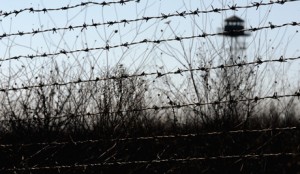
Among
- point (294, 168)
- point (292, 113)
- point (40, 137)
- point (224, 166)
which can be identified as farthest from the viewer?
point (292, 113)

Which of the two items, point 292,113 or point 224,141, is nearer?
point 224,141

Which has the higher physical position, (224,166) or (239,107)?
(239,107)

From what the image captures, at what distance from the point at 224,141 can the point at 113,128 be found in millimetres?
1446

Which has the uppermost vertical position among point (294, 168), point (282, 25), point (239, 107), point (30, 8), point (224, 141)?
point (30, 8)

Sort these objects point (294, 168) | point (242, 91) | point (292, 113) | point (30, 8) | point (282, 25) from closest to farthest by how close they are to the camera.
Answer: point (282, 25), point (30, 8), point (242, 91), point (294, 168), point (292, 113)

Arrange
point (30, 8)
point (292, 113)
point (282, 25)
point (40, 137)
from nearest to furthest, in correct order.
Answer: point (282, 25)
point (30, 8)
point (40, 137)
point (292, 113)

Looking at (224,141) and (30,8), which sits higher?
(30,8)

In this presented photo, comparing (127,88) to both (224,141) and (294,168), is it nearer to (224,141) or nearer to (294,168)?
(224,141)

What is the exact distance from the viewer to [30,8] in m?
3.81

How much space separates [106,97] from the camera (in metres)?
6.67

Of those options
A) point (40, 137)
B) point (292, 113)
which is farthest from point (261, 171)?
point (292, 113)

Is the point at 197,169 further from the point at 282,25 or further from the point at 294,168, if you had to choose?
the point at 282,25

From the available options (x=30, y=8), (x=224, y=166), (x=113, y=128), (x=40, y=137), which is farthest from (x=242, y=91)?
→ (x=30, y=8)

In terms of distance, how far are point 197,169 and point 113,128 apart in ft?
3.94
